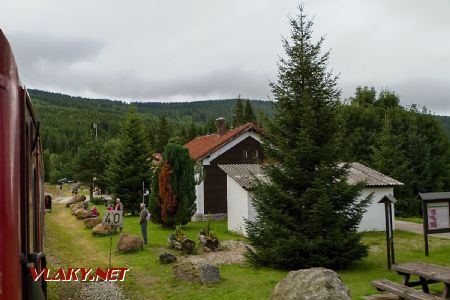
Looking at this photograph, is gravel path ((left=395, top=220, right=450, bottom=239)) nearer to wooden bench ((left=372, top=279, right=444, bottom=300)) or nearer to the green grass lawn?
the green grass lawn

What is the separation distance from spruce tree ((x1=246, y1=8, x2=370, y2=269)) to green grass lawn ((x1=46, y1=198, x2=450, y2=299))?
0.80 metres

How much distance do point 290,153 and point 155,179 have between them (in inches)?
501

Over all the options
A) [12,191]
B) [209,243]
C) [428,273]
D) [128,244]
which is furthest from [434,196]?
[12,191]

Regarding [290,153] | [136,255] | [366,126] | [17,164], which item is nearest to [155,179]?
[136,255]

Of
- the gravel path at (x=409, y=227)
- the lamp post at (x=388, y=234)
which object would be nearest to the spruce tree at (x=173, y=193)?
the lamp post at (x=388, y=234)

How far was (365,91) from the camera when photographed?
55969 millimetres

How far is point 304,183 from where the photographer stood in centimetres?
1396

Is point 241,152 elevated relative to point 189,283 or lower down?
elevated

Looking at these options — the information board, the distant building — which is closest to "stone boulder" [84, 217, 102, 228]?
the distant building

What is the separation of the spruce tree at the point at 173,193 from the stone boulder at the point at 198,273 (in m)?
11.1

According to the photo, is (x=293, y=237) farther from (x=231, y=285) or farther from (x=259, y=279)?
(x=231, y=285)

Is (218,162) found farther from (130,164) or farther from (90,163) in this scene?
(90,163)

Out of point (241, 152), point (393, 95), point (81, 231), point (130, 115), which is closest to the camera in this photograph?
point (81, 231)

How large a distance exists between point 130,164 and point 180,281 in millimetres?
23941
